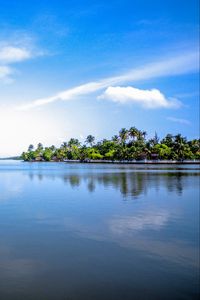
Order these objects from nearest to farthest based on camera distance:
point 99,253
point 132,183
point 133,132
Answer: point 99,253 → point 132,183 → point 133,132

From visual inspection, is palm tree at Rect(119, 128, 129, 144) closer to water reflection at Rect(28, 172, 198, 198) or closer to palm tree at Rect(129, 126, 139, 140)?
palm tree at Rect(129, 126, 139, 140)

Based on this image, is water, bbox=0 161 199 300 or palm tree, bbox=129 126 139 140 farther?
palm tree, bbox=129 126 139 140

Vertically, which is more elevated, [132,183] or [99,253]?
[132,183]

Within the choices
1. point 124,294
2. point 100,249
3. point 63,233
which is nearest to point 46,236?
point 63,233

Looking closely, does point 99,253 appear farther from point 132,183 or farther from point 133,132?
point 133,132

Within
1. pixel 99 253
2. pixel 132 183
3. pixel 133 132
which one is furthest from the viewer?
pixel 133 132

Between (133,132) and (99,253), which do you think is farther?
(133,132)

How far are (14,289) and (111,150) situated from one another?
516 ft

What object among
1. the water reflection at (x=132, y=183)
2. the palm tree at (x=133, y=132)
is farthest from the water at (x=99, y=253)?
the palm tree at (x=133, y=132)

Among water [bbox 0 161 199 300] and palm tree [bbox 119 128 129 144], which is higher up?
palm tree [bbox 119 128 129 144]

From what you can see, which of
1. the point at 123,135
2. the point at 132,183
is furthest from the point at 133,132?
the point at 132,183

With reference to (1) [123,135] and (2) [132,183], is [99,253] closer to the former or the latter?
(2) [132,183]

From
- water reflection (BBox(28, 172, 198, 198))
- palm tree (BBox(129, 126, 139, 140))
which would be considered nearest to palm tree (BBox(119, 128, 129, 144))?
palm tree (BBox(129, 126, 139, 140))

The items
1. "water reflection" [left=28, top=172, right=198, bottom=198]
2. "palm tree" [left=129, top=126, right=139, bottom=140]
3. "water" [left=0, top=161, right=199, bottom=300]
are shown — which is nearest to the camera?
"water" [left=0, top=161, right=199, bottom=300]
